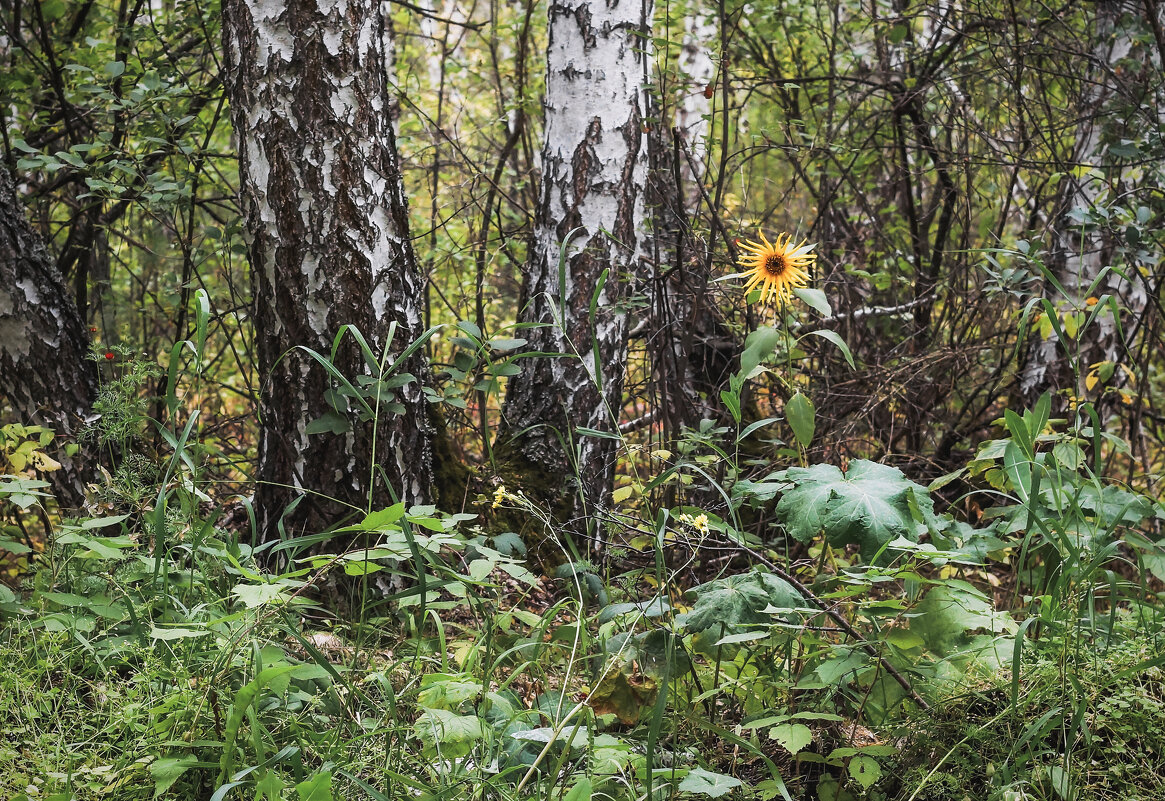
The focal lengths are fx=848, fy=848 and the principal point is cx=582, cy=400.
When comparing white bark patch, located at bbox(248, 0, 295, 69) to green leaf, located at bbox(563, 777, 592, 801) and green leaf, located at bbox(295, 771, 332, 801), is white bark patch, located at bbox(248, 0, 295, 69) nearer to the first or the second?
green leaf, located at bbox(295, 771, 332, 801)

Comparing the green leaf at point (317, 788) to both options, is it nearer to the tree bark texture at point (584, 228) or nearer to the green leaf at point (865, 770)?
the green leaf at point (865, 770)

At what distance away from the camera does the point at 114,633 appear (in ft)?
5.30

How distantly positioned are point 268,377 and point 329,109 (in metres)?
0.70

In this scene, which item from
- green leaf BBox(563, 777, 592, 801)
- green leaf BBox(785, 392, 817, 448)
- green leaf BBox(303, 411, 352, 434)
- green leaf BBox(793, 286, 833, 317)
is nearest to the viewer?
green leaf BBox(563, 777, 592, 801)

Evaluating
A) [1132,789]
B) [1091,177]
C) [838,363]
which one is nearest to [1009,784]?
[1132,789]

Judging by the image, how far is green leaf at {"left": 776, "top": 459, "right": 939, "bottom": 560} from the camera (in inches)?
56.6

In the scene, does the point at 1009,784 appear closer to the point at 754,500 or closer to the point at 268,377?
the point at 754,500

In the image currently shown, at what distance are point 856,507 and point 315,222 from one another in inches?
59.0

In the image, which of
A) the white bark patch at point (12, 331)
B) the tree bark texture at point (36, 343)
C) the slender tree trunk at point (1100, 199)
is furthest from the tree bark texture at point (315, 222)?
the slender tree trunk at point (1100, 199)

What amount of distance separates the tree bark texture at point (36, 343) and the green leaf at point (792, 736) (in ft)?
6.74

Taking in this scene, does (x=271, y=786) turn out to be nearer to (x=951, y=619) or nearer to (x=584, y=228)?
(x=951, y=619)

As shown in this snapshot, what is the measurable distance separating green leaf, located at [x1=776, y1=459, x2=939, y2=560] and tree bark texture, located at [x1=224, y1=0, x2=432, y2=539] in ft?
3.45

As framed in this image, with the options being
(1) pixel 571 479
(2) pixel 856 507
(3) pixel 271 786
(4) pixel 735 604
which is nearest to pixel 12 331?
(1) pixel 571 479

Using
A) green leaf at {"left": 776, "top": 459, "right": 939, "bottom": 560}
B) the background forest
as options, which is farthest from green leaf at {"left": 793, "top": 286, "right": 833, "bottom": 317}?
green leaf at {"left": 776, "top": 459, "right": 939, "bottom": 560}
